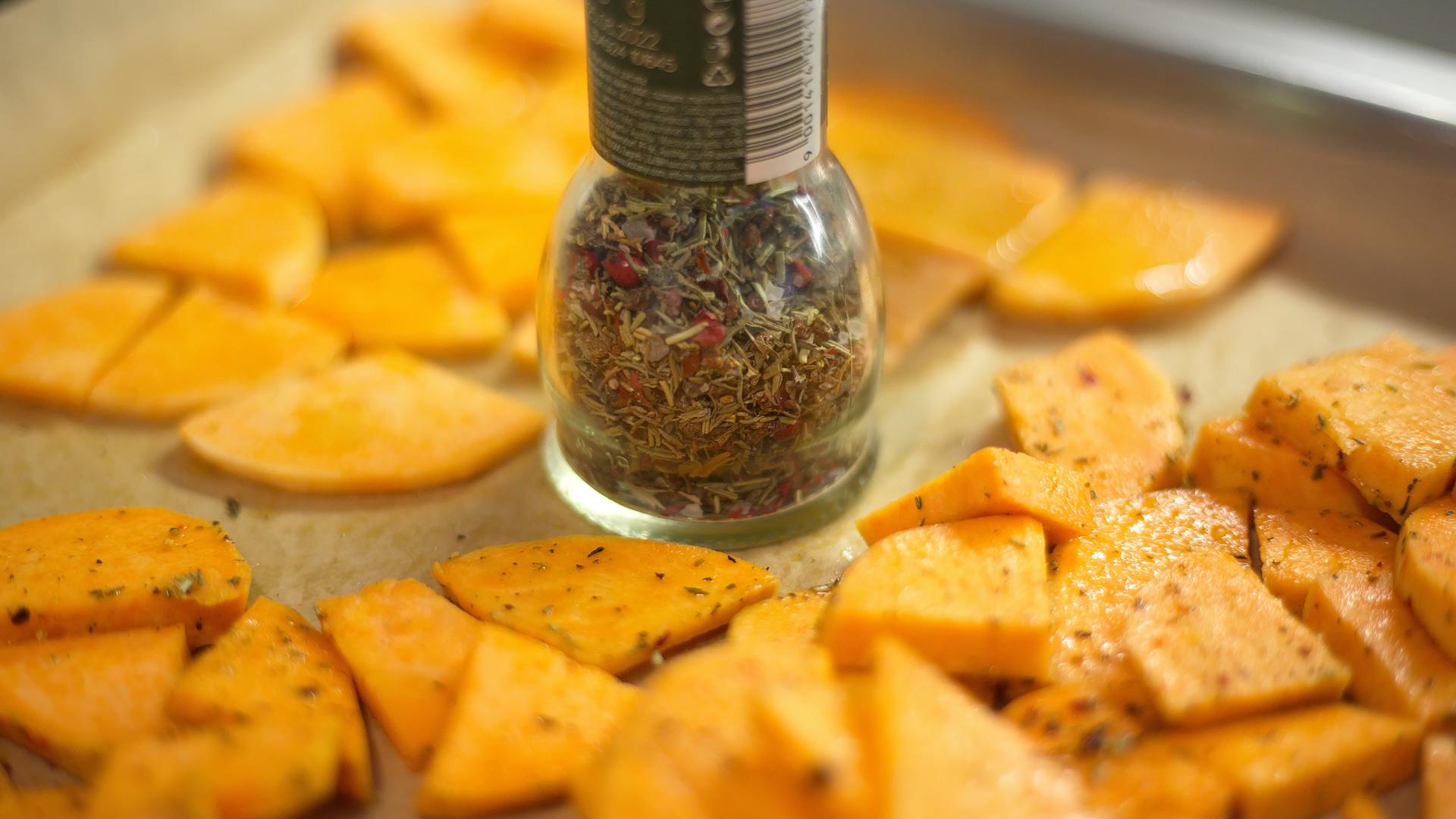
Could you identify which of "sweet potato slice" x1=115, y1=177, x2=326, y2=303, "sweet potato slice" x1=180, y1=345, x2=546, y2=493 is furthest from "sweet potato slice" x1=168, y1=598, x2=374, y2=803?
"sweet potato slice" x1=115, y1=177, x2=326, y2=303

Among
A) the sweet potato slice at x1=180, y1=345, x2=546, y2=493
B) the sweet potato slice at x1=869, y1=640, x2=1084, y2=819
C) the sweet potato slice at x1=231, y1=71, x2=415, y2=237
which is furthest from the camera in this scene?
the sweet potato slice at x1=231, y1=71, x2=415, y2=237

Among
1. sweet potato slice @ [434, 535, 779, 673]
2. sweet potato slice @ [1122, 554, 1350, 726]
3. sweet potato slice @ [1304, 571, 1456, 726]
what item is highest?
sweet potato slice @ [1122, 554, 1350, 726]

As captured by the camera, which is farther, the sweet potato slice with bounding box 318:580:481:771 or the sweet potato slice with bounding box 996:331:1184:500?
the sweet potato slice with bounding box 996:331:1184:500

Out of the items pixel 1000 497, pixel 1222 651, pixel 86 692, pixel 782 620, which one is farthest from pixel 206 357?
pixel 1222 651

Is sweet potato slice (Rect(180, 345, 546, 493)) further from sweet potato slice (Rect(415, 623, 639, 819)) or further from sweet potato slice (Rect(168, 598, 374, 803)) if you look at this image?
sweet potato slice (Rect(415, 623, 639, 819))

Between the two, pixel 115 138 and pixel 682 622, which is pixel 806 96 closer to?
pixel 682 622
